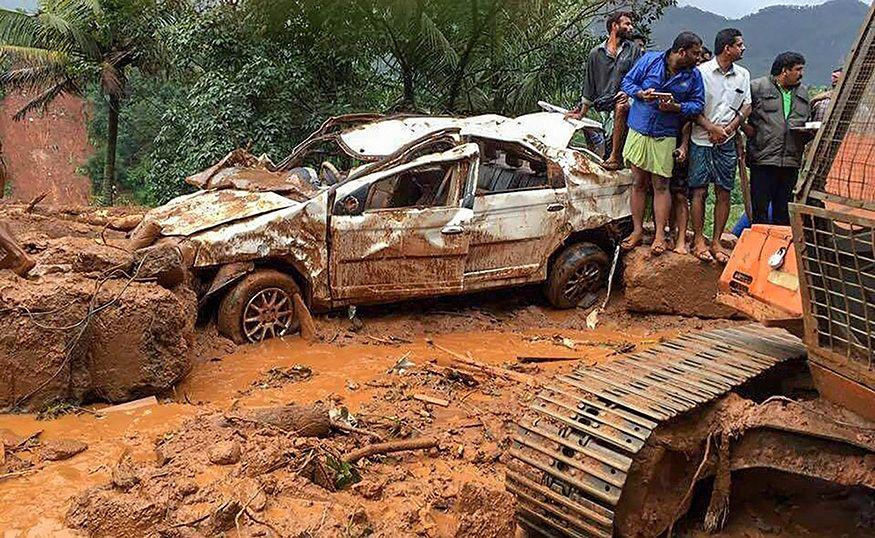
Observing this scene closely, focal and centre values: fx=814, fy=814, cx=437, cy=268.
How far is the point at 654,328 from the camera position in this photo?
838 centimetres

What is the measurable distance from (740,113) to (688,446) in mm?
4422

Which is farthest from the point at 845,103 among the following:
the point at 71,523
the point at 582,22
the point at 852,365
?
the point at 582,22

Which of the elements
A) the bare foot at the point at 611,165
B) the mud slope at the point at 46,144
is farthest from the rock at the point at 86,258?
the mud slope at the point at 46,144

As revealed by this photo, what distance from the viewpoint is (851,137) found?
3.43 meters

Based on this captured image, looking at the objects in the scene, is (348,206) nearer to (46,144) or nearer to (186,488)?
(186,488)

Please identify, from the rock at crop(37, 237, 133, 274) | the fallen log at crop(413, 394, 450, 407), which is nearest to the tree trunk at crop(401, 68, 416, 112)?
the rock at crop(37, 237, 133, 274)

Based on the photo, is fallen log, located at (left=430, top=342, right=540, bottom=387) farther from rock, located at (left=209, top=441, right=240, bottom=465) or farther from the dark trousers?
the dark trousers

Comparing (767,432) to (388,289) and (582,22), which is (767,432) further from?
(582,22)

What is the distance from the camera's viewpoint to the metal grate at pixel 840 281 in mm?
3240

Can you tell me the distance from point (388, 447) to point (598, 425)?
1.70 metres

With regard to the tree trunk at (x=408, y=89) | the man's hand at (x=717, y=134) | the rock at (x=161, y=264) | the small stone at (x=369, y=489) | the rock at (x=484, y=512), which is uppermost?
the tree trunk at (x=408, y=89)

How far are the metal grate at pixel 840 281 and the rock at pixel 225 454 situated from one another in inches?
120

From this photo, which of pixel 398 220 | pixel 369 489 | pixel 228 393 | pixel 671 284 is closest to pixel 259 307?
pixel 228 393

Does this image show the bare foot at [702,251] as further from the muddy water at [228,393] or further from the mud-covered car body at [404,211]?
the muddy water at [228,393]
